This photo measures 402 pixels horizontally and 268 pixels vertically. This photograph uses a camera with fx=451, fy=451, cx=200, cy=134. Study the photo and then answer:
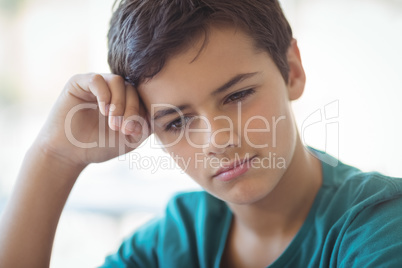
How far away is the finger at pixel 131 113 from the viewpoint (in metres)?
0.91

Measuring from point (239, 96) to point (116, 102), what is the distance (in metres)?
0.25

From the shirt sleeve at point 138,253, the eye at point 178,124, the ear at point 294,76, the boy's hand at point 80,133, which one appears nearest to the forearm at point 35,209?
the boy's hand at point 80,133

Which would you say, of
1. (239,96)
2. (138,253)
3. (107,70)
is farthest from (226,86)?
(107,70)

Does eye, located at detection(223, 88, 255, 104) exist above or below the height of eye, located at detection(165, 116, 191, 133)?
above

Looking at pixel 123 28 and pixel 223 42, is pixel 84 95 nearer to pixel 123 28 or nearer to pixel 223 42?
pixel 123 28

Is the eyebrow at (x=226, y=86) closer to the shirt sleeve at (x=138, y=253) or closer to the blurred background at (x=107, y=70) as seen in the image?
the shirt sleeve at (x=138, y=253)

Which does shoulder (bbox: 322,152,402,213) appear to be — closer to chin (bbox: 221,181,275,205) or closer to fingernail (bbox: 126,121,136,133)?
chin (bbox: 221,181,275,205)

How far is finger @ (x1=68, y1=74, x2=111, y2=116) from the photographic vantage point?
92 centimetres

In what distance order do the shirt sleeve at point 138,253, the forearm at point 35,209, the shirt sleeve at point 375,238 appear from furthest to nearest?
1. the shirt sleeve at point 138,253
2. the forearm at point 35,209
3. the shirt sleeve at point 375,238

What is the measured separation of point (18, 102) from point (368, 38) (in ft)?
4.86

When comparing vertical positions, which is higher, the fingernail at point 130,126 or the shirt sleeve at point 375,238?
the fingernail at point 130,126

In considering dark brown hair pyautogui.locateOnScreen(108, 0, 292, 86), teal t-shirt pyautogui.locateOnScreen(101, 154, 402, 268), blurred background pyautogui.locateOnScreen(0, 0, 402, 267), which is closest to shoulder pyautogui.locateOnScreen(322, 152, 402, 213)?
teal t-shirt pyautogui.locateOnScreen(101, 154, 402, 268)

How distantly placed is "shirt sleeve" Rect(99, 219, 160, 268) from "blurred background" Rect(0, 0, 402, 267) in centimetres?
53

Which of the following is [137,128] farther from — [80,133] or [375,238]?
[375,238]
